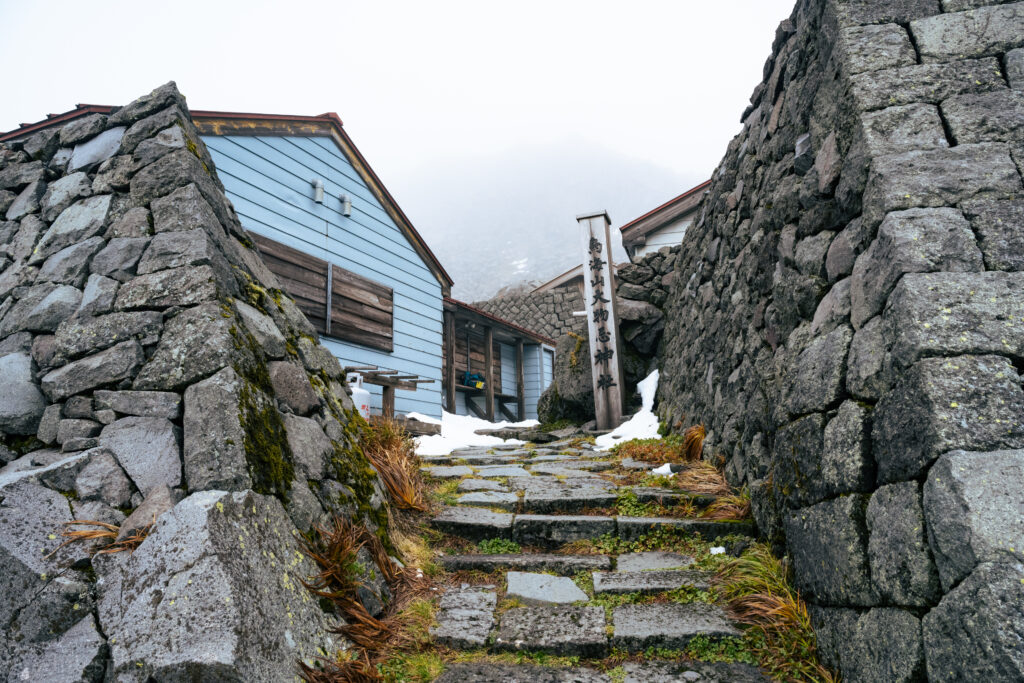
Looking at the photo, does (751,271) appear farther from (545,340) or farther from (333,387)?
(545,340)

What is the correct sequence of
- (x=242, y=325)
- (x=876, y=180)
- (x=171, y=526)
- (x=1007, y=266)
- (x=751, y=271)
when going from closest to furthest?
(x=1007, y=266) → (x=171, y=526) → (x=876, y=180) → (x=242, y=325) → (x=751, y=271)

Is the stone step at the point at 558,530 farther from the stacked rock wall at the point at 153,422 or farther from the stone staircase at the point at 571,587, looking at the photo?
the stacked rock wall at the point at 153,422

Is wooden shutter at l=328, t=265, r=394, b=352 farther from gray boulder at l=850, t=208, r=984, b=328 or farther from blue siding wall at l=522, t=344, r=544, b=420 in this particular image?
blue siding wall at l=522, t=344, r=544, b=420

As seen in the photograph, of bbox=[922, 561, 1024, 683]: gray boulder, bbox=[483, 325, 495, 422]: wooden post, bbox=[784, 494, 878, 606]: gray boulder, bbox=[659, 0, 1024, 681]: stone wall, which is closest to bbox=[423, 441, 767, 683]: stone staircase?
bbox=[784, 494, 878, 606]: gray boulder

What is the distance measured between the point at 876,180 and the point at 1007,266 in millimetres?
594

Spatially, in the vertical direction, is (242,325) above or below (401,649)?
above

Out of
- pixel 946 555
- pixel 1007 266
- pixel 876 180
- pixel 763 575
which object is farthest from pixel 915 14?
pixel 763 575

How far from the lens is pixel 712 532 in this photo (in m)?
3.68

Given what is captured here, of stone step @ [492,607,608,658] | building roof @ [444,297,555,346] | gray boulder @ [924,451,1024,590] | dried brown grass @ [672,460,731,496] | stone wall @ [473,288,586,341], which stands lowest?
stone step @ [492,607,608,658]

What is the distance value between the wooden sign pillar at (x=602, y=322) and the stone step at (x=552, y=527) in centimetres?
482

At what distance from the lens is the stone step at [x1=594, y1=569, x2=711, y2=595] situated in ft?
10.5

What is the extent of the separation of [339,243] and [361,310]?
1.11 m

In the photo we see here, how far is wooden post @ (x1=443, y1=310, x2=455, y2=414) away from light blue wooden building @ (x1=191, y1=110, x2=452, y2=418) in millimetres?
2919

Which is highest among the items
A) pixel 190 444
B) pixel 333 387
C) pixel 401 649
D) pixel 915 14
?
pixel 915 14
